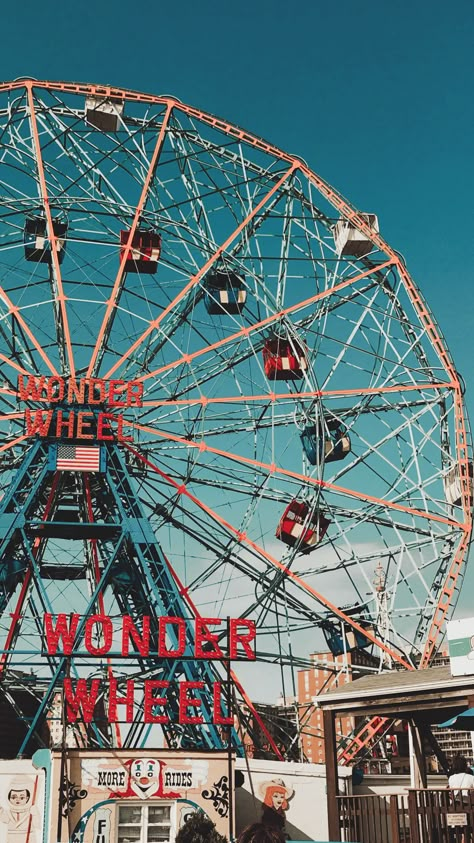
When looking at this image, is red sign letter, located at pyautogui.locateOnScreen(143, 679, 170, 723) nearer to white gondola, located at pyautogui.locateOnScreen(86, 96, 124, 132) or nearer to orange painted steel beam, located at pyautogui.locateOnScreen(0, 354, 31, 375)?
orange painted steel beam, located at pyautogui.locateOnScreen(0, 354, 31, 375)

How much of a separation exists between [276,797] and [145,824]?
15.0ft

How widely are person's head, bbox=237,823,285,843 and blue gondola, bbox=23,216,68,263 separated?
26.6m

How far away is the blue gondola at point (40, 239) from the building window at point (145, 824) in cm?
1723

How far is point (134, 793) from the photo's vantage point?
20.6m

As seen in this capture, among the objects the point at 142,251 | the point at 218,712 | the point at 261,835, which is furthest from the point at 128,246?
the point at 261,835

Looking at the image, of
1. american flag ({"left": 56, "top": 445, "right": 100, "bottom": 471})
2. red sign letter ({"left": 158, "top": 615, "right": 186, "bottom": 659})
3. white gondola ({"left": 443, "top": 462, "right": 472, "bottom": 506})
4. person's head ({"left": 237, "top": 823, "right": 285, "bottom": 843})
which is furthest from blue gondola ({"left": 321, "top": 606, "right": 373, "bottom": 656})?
person's head ({"left": 237, "top": 823, "right": 285, "bottom": 843})

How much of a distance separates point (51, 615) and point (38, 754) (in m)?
4.28

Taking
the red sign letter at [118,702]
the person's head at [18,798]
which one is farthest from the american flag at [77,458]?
the person's head at [18,798]

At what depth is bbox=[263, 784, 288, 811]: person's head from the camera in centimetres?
2367

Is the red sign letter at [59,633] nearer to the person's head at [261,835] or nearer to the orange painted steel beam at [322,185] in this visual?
the orange painted steel beam at [322,185]

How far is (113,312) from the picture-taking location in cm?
3070

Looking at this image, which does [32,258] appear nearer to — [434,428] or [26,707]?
[434,428]

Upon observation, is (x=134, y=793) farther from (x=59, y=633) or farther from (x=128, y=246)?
(x=128, y=246)

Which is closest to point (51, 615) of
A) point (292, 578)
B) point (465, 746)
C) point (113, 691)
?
point (113, 691)
